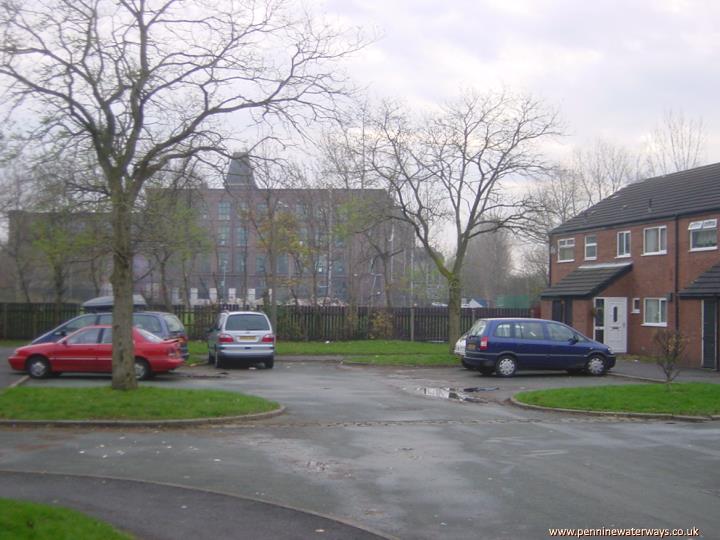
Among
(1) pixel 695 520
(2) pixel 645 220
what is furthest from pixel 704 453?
(2) pixel 645 220

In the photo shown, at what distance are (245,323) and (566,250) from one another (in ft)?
60.2

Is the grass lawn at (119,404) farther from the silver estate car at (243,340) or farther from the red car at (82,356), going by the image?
the silver estate car at (243,340)

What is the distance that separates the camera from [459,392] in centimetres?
1952

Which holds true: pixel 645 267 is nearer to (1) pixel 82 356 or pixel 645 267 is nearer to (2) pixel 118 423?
(1) pixel 82 356

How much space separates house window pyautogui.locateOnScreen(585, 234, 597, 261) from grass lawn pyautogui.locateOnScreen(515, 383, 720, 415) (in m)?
17.4

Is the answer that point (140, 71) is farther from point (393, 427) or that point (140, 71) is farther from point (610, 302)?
point (610, 302)

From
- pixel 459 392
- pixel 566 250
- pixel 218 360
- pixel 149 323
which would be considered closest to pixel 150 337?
pixel 149 323

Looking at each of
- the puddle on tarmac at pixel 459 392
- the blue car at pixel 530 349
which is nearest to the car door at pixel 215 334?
the blue car at pixel 530 349

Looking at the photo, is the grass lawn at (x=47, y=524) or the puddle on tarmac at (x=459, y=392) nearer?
the grass lawn at (x=47, y=524)

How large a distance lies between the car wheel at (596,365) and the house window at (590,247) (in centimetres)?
1224

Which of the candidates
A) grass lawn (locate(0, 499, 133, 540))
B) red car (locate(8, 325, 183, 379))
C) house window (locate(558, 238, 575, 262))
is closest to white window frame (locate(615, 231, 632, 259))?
house window (locate(558, 238, 575, 262))

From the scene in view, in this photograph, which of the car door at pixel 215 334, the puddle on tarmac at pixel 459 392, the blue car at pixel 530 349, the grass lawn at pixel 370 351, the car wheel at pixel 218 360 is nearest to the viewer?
the puddle on tarmac at pixel 459 392

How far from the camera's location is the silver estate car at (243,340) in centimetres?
2441

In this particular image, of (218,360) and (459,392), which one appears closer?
(459,392)
